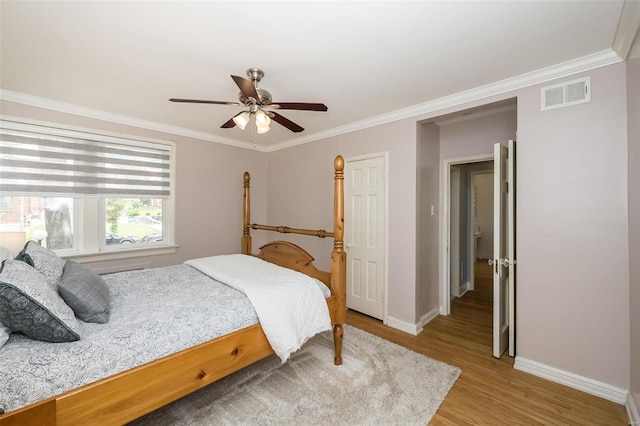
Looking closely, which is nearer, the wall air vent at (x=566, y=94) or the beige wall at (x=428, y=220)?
the wall air vent at (x=566, y=94)

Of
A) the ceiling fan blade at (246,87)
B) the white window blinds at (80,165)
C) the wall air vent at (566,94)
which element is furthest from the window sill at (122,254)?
the wall air vent at (566,94)

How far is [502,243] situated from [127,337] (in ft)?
9.71

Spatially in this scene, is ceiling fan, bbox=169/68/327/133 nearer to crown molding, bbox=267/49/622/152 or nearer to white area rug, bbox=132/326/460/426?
crown molding, bbox=267/49/622/152

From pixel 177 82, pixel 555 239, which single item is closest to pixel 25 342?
pixel 177 82

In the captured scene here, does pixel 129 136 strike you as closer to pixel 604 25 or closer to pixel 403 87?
pixel 403 87

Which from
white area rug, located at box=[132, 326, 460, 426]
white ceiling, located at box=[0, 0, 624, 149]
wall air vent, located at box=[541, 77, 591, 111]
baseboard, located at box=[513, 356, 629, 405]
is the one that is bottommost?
white area rug, located at box=[132, 326, 460, 426]

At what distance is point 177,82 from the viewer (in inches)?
93.3

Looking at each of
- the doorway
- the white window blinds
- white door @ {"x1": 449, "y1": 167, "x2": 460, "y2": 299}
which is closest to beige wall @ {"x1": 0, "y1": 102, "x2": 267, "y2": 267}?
the white window blinds

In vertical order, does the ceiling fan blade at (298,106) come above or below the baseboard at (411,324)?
above

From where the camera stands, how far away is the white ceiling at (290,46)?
154 centimetres

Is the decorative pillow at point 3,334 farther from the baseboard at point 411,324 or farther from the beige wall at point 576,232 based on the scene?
the beige wall at point 576,232

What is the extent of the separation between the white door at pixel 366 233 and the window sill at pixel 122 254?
2.46 m

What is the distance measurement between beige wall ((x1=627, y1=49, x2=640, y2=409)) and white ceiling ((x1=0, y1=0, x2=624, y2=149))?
347mm

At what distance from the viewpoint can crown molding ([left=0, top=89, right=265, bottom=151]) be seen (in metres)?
2.64
